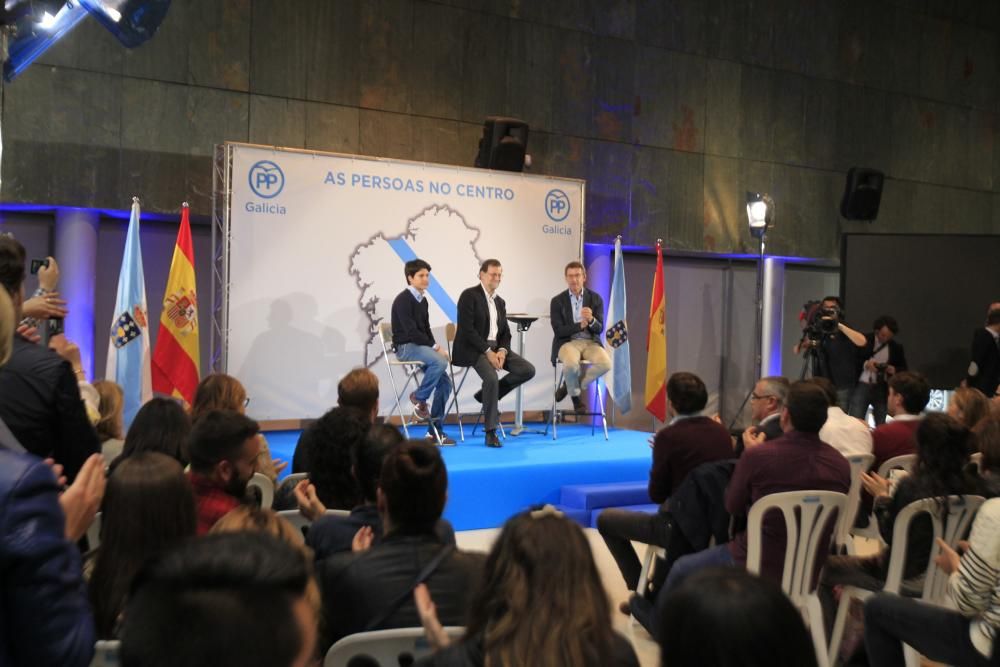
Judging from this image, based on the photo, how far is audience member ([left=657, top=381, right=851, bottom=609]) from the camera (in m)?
3.36

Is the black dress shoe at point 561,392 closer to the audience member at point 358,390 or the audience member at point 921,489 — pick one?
A: the audience member at point 358,390

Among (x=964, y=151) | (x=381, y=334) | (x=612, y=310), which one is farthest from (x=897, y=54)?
(x=381, y=334)

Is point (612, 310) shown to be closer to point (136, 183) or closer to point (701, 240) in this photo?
point (701, 240)

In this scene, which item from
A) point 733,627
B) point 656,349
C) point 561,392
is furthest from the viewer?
point 656,349

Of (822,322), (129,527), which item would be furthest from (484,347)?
(129,527)

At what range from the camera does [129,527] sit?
1.98 meters

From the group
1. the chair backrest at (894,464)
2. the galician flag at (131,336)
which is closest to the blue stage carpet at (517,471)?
the galician flag at (131,336)

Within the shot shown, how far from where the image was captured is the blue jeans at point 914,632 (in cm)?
260

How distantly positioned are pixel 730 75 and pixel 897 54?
8.33 ft

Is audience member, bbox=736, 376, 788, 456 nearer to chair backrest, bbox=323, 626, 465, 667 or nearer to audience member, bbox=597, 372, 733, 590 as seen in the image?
audience member, bbox=597, 372, 733, 590

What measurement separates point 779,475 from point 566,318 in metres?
4.15

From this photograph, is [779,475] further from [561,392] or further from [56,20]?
[56,20]

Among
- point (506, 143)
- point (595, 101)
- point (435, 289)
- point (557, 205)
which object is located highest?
point (595, 101)

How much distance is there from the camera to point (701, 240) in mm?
10125
